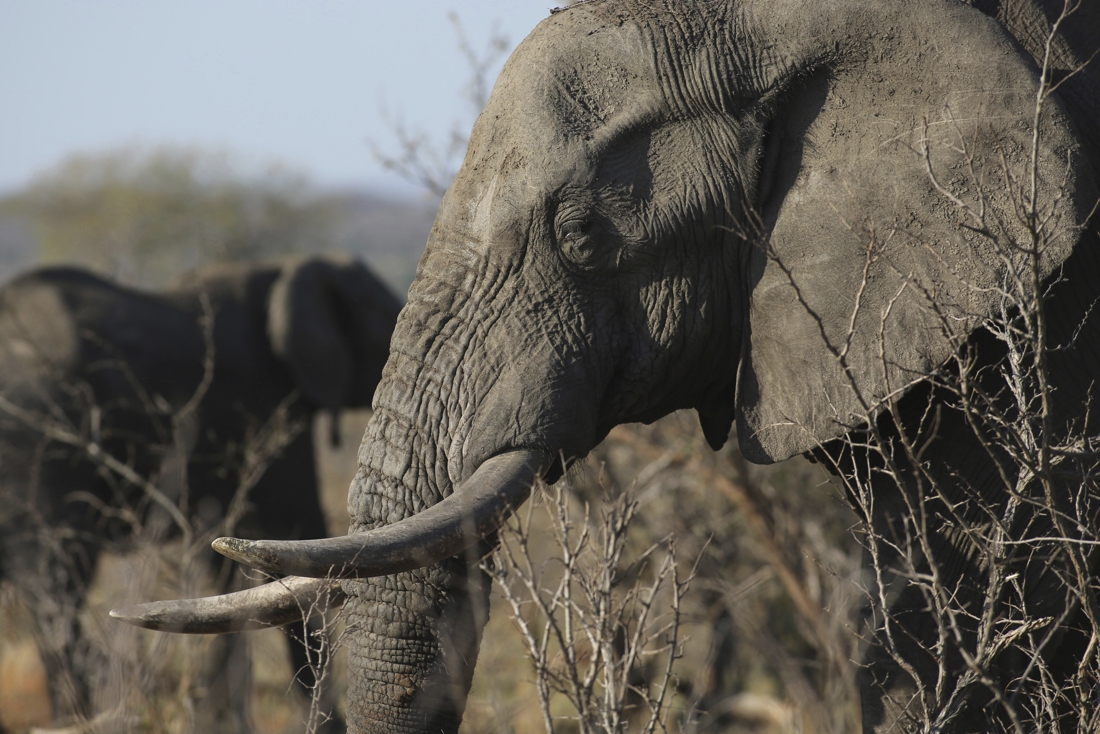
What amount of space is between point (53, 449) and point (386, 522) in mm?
3564

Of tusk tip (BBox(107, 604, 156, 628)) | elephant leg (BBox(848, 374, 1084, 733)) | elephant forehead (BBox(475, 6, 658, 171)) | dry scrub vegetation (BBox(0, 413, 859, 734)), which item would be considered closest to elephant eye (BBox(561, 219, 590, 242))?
elephant forehead (BBox(475, 6, 658, 171))

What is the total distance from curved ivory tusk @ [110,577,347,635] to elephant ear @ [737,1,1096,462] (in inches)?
37.9

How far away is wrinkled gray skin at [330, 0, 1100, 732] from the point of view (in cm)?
233

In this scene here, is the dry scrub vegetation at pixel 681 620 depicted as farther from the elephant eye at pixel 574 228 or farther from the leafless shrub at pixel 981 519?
the elephant eye at pixel 574 228

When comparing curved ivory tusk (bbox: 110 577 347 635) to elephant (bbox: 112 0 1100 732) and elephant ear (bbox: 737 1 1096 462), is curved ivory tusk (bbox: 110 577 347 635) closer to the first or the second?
elephant (bbox: 112 0 1100 732)

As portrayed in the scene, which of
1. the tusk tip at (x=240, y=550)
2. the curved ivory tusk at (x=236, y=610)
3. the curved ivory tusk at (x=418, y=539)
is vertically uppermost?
the tusk tip at (x=240, y=550)

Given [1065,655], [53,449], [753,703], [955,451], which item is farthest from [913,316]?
[53,449]

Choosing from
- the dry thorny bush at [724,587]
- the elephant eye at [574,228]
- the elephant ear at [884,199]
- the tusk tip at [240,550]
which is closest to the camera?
the tusk tip at [240,550]

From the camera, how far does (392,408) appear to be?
8.00 ft

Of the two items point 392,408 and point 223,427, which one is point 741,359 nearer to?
point 392,408

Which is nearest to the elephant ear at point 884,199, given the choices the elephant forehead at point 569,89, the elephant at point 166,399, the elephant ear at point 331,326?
the elephant forehead at point 569,89

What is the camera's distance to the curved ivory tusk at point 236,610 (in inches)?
93.7

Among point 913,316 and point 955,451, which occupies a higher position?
point 913,316

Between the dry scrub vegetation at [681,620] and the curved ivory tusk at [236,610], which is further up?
the curved ivory tusk at [236,610]
